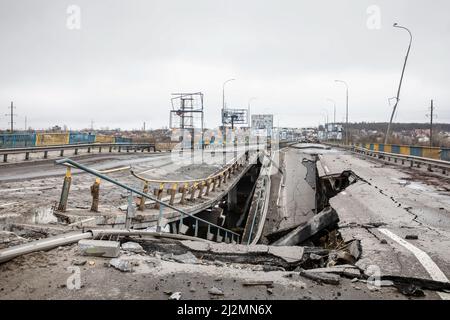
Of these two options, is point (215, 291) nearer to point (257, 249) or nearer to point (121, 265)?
point (121, 265)

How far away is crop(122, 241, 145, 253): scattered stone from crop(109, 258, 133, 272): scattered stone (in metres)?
0.78

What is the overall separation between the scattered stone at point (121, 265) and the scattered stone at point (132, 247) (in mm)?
777

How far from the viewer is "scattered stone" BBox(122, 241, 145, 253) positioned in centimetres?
549

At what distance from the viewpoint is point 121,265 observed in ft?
14.7

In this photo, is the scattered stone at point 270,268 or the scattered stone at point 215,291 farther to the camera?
the scattered stone at point 270,268

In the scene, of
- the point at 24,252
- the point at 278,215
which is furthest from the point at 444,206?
the point at 24,252

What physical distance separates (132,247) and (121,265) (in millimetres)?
1150

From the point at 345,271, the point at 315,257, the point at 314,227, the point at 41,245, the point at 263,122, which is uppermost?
the point at 263,122

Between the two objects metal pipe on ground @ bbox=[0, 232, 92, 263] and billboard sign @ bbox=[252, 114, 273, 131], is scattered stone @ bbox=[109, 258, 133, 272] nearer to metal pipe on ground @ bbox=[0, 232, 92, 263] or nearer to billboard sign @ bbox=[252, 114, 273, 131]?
metal pipe on ground @ bbox=[0, 232, 92, 263]

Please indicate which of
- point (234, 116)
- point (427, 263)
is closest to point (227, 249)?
point (427, 263)

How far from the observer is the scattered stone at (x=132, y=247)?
549 cm

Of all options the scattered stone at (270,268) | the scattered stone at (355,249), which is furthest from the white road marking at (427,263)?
the scattered stone at (270,268)

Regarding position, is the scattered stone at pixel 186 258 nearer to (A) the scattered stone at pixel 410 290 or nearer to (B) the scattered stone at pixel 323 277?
(B) the scattered stone at pixel 323 277
